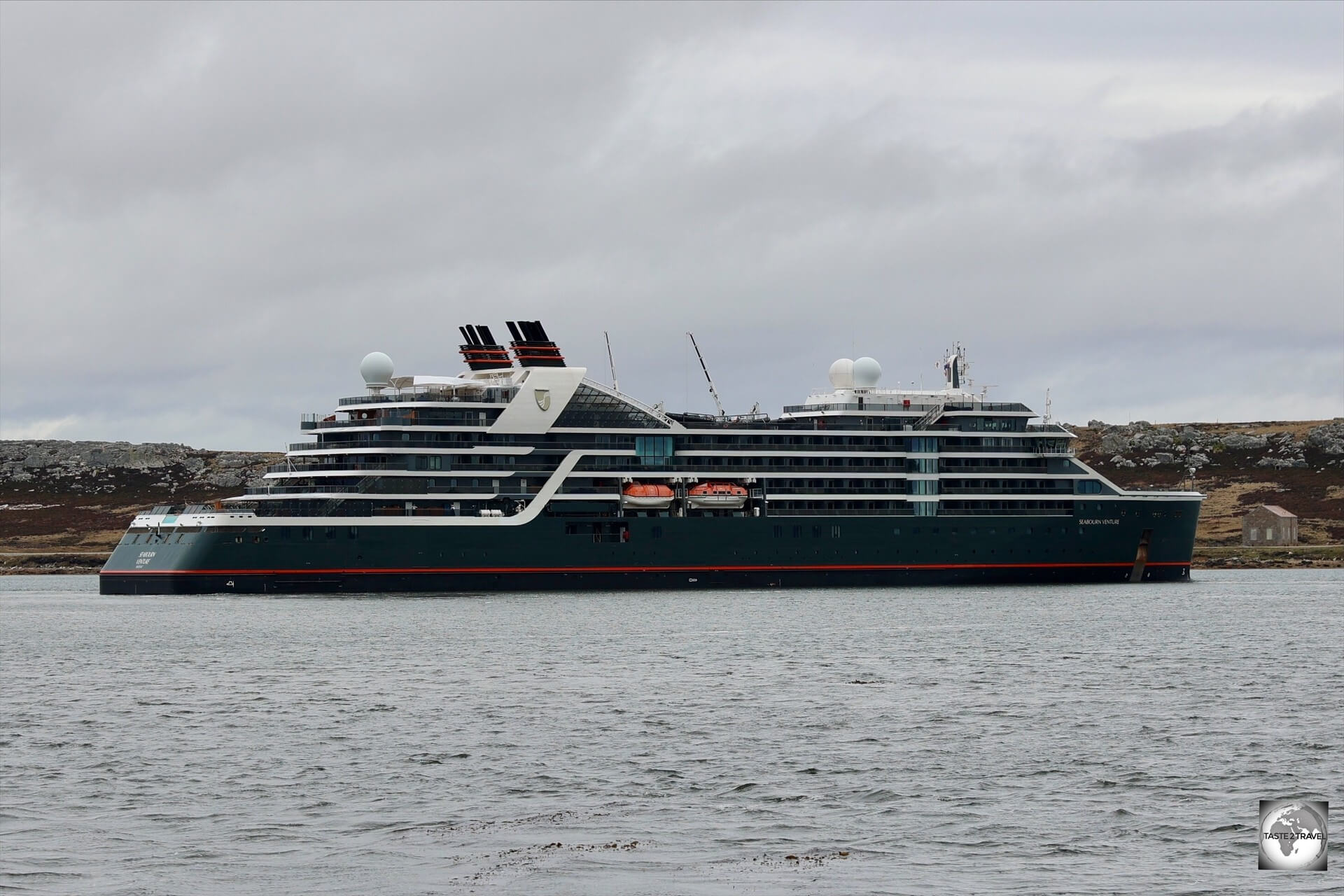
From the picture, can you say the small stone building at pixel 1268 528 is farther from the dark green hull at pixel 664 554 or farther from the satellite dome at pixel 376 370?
the satellite dome at pixel 376 370

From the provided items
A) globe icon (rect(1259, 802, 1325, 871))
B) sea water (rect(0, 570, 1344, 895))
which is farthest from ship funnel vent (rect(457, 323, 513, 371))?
globe icon (rect(1259, 802, 1325, 871))

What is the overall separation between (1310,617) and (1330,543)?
8553cm

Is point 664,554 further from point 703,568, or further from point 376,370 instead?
point 376,370

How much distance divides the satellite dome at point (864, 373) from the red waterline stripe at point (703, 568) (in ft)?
41.9

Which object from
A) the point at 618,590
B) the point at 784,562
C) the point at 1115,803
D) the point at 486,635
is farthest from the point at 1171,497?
the point at 1115,803

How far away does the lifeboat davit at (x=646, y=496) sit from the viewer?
9762cm

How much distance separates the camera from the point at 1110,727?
3894 cm

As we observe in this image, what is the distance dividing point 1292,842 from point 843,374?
83359 mm

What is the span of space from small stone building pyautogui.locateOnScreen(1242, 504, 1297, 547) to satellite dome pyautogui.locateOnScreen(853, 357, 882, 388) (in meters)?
64.2

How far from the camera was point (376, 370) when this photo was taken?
9856 cm

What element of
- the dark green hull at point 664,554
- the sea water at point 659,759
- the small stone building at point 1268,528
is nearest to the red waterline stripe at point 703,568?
the dark green hull at point 664,554

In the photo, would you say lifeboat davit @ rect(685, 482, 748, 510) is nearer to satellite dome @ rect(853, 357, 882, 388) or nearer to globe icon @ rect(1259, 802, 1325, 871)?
satellite dome @ rect(853, 357, 882, 388)

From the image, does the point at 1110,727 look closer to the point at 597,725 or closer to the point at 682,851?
the point at 597,725

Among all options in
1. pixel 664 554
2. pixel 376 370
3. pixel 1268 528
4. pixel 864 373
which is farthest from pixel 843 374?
pixel 1268 528
